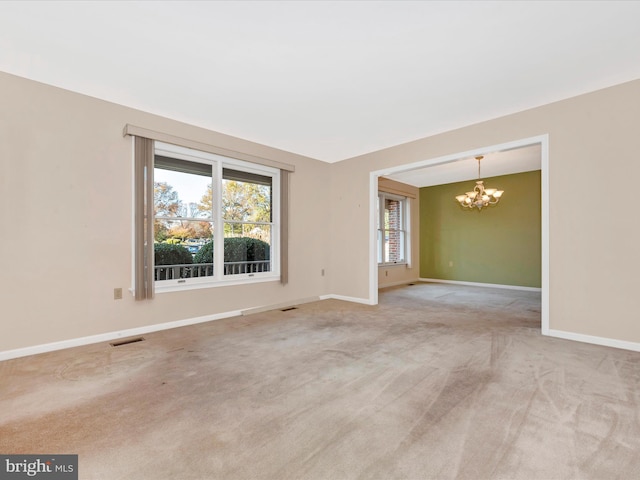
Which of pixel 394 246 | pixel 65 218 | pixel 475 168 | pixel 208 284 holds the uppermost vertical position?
pixel 475 168

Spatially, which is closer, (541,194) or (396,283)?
(541,194)

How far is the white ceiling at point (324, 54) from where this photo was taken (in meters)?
2.18

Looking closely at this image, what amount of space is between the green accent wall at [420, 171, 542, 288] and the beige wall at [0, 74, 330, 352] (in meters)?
6.90

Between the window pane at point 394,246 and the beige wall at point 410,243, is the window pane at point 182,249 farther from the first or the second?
the window pane at point 394,246

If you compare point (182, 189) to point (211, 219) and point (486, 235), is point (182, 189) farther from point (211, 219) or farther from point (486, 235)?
point (486, 235)

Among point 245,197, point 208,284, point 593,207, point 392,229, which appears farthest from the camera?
point 392,229

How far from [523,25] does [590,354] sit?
297 centimetres

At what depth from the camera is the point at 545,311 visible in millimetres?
3590

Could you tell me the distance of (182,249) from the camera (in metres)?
4.15

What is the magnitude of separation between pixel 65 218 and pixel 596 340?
571cm

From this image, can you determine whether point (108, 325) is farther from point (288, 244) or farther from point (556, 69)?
point (556, 69)

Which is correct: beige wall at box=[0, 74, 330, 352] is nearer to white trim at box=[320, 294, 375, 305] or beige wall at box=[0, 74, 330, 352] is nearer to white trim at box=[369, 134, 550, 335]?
white trim at box=[320, 294, 375, 305]

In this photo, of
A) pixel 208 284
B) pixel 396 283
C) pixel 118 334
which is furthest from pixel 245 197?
pixel 396 283

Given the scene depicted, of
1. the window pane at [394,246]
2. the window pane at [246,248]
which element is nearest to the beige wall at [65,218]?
the window pane at [246,248]
